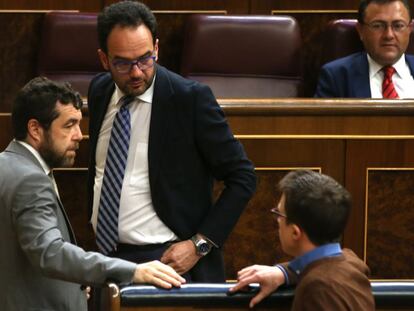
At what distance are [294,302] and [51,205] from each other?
0.44m

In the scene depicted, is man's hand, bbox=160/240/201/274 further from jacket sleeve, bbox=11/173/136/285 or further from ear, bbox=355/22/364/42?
ear, bbox=355/22/364/42

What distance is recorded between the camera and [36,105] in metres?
1.58

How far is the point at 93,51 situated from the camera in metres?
2.59

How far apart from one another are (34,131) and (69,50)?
1.05m

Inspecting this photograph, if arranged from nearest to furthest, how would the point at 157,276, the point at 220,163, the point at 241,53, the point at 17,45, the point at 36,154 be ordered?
the point at 157,276 < the point at 36,154 < the point at 220,163 < the point at 241,53 < the point at 17,45

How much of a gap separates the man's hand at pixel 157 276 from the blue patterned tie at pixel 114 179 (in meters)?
0.33

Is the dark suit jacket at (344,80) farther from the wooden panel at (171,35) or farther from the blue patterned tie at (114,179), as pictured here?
the blue patterned tie at (114,179)

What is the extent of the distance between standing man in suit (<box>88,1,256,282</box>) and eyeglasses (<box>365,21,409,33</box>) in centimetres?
96

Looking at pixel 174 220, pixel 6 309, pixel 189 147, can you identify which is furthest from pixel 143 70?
pixel 6 309

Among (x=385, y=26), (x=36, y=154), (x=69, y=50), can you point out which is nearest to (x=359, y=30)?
(x=385, y=26)

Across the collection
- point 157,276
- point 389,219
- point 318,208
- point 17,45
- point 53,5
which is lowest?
point 389,219

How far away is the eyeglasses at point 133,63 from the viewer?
163 centimetres

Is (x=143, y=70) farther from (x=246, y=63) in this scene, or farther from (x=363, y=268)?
(x=246, y=63)

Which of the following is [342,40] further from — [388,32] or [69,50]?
[69,50]
